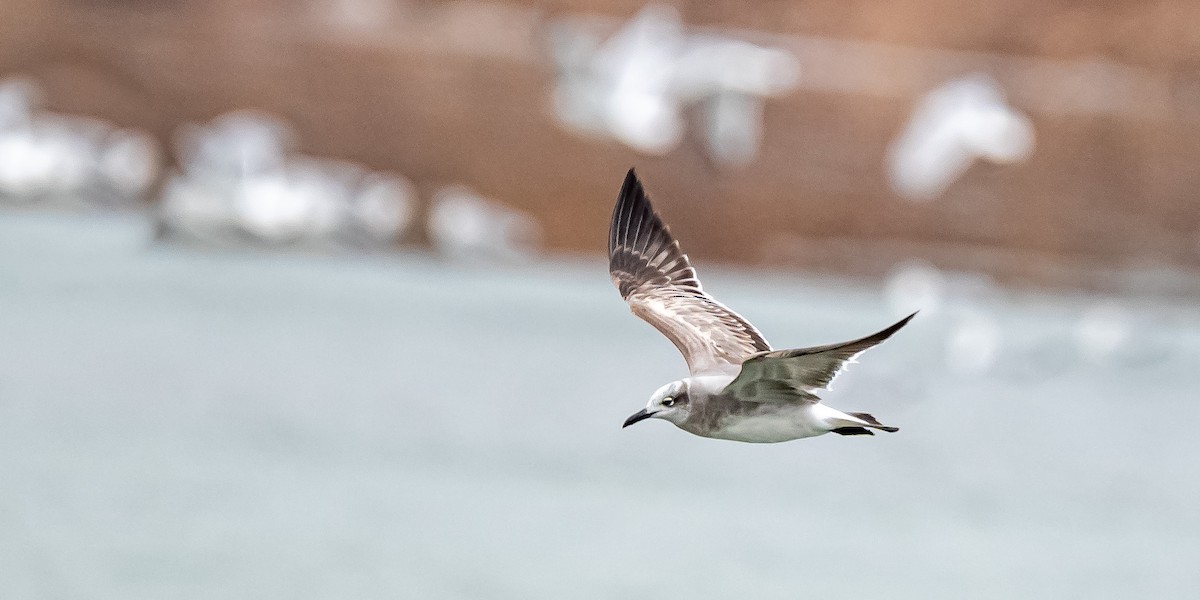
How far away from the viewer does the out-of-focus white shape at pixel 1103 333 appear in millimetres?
16516

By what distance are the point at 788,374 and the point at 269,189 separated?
13299 mm

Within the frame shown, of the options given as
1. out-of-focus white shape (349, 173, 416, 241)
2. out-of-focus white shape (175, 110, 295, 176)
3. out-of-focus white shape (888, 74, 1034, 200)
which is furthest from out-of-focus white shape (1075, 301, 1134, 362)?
out-of-focus white shape (175, 110, 295, 176)

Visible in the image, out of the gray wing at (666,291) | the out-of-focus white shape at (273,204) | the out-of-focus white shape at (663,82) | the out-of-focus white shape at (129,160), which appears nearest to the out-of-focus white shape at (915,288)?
the out-of-focus white shape at (663,82)

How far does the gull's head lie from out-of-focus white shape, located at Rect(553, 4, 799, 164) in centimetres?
1068

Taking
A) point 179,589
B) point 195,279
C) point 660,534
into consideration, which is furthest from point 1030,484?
point 195,279

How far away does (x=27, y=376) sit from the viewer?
1154 centimetres

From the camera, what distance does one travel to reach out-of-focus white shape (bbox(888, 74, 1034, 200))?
618 inches

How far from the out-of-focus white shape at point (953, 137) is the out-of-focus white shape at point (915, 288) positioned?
0.75 metres

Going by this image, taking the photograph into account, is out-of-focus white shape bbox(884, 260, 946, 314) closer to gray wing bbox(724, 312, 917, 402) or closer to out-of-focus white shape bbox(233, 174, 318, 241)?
out-of-focus white shape bbox(233, 174, 318, 241)

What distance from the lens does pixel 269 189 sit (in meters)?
16.4

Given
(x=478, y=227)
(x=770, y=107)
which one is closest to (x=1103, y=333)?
(x=770, y=107)

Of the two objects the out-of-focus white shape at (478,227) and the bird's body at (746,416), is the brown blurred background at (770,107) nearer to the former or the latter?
the out-of-focus white shape at (478,227)

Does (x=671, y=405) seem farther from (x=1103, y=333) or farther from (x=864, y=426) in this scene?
(x=1103, y=333)

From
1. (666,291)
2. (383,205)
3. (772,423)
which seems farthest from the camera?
(383,205)
